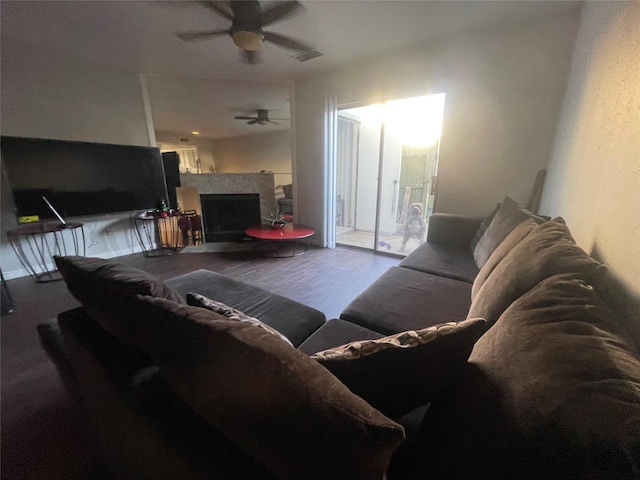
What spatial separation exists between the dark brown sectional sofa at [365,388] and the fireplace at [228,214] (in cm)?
323

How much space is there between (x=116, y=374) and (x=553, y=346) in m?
1.05

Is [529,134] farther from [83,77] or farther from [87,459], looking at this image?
[83,77]

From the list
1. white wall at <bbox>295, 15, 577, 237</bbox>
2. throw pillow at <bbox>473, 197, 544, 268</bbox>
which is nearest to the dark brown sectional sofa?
A: throw pillow at <bbox>473, 197, 544, 268</bbox>

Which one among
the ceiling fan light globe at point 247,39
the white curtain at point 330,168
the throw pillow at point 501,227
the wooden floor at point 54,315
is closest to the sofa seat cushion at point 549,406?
the throw pillow at point 501,227

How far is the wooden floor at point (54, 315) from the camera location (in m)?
1.10

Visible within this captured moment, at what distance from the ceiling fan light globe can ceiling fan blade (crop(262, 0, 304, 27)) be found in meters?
0.15

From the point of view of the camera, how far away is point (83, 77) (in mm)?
3156

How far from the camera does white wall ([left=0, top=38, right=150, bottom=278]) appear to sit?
2.74 m

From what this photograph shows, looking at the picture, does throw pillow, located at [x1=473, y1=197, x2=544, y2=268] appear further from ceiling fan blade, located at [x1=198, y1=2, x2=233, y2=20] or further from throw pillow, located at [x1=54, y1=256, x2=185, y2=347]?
ceiling fan blade, located at [x1=198, y1=2, x2=233, y2=20]

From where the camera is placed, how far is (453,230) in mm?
2529

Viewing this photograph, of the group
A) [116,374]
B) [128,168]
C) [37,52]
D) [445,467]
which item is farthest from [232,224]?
[445,467]

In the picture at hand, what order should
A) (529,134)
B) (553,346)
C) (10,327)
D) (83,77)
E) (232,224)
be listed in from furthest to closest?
(232,224) → (83,77) → (529,134) → (10,327) → (553,346)

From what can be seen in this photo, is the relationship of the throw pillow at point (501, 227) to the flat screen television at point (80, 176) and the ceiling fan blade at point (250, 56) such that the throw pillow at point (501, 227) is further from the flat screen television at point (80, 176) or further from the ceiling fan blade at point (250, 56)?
the flat screen television at point (80, 176)

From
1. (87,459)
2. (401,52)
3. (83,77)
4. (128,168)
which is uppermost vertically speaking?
(401,52)
